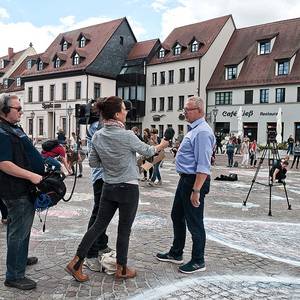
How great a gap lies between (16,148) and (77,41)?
55.2 metres

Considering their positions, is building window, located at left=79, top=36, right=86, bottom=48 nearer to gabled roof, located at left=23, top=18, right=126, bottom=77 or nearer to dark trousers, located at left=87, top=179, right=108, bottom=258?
gabled roof, located at left=23, top=18, right=126, bottom=77

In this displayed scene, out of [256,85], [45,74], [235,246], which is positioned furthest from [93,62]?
[235,246]

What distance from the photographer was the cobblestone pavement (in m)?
4.38

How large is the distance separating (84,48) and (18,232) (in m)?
52.9

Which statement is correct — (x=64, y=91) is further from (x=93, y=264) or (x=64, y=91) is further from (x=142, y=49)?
(x=93, y=264)

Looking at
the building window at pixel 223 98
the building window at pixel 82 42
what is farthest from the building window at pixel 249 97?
the building window at pixel 82 42

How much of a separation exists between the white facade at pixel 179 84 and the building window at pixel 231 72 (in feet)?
6.85

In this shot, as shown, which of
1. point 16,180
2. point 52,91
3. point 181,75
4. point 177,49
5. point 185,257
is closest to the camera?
point 16,180

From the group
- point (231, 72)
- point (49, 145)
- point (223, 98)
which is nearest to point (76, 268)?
point (49, 145)

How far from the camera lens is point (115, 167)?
176 inches

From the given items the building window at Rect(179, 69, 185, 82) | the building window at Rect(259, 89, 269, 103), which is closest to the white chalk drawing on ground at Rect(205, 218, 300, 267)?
the building window at Rect(259, 89, 269, 103)

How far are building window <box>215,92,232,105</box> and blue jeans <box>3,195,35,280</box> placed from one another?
141 ft

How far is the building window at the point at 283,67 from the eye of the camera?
1670 inches

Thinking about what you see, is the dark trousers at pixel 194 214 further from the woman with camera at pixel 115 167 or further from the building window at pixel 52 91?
the building window at pixel 52 91
